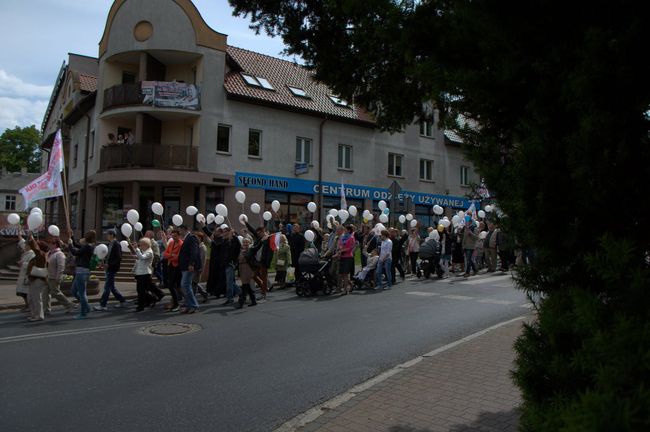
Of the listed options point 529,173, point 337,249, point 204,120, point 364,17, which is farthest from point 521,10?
point 204,120

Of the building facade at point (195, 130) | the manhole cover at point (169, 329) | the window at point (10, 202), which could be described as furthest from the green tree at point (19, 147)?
the manhole cover at point (169, 329)

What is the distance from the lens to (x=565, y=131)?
2564 mm

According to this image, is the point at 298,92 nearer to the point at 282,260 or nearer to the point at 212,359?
the point at 282,260

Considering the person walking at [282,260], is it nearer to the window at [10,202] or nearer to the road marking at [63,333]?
the road marking at [63,333]

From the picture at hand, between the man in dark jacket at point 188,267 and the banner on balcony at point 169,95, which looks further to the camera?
the banner on balcony at point 169,95

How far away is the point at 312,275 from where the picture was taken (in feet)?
43.5

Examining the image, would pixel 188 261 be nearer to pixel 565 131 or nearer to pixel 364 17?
pixel 364 17

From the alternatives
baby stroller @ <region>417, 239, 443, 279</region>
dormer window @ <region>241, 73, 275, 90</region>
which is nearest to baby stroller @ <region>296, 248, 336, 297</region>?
baby stroller @ <region>417, 239, 443, 279</region>

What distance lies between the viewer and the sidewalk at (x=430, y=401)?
436 cm

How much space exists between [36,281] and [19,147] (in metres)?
77.9

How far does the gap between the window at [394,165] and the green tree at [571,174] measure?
93.7ft

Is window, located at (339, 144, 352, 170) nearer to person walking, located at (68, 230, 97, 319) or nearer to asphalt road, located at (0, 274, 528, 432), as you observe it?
asphalt road, located at (0, 274, 528, 432)

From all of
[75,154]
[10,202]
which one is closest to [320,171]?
[75,154]

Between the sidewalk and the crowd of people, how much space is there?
6016 mm
